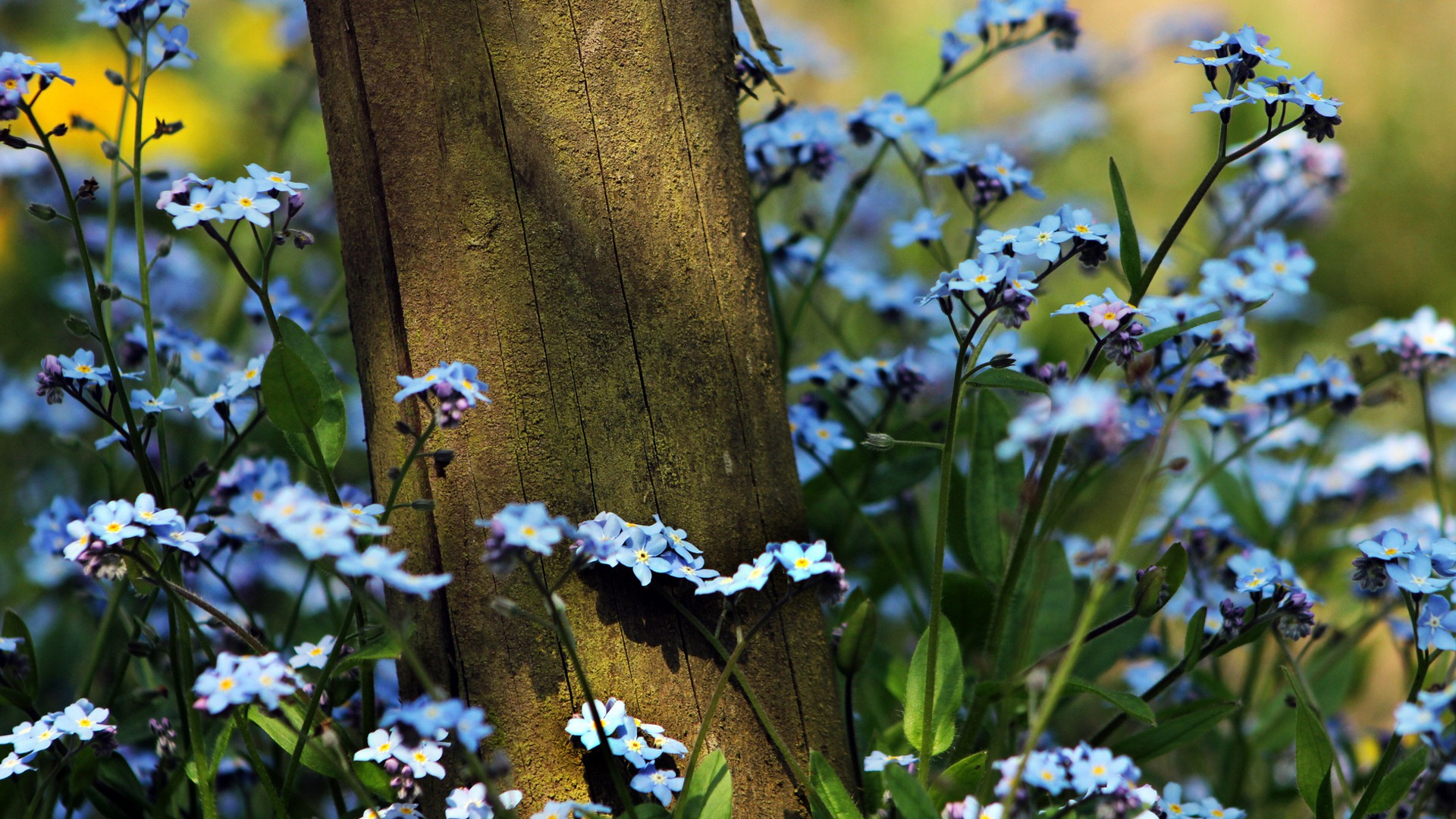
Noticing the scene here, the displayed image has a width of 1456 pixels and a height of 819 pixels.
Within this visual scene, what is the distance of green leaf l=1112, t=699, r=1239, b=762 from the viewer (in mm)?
1699

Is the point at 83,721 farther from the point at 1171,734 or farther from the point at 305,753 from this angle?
the point at 1171,734

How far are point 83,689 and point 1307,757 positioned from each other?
1799 millimetres

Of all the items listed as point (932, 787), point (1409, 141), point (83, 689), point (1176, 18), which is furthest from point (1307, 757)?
point (1409, 141)

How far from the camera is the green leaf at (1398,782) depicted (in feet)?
4.88

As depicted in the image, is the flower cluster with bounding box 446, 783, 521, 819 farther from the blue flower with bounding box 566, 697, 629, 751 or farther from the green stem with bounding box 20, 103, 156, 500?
the green stem with bounding box 20, 103, 156, 500

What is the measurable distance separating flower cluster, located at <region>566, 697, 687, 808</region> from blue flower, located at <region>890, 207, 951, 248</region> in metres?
1.01

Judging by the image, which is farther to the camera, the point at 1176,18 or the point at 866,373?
the point at 1176,18

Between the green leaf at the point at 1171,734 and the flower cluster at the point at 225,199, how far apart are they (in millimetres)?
1449

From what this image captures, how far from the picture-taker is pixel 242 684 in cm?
114

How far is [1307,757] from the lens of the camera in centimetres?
152

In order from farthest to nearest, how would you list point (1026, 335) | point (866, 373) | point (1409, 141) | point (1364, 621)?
point (1409, 141) → point (1026, 335) → point (1364, 621) → point (866, 373)

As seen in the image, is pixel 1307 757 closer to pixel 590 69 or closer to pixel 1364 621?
pixel 1364 621

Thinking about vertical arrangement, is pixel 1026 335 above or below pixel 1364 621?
above

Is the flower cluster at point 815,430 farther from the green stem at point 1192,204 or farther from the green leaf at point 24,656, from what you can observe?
the green leaf at point 24,656
